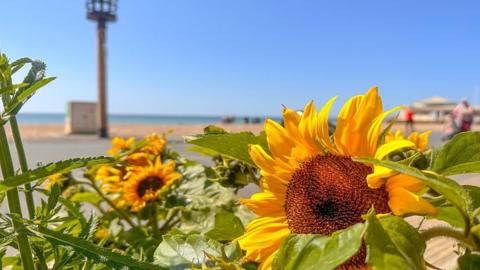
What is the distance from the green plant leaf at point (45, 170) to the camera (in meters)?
0.32

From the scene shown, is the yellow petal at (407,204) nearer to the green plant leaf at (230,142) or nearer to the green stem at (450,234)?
the green stem at (450,234)

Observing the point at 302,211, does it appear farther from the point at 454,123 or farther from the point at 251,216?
the point at 454,123

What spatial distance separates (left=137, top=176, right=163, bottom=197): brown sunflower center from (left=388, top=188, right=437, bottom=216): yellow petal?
65cm

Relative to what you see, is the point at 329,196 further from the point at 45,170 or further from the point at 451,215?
the point at 45,170

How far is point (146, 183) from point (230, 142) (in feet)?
1.79

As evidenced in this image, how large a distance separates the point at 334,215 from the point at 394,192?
5cm

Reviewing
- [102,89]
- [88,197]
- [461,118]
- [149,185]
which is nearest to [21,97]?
[149,185]

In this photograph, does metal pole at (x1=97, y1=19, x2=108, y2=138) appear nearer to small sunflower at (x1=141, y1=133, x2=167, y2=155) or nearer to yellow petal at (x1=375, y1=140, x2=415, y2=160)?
small sunflower at (x1=141, y1=133, x2=167, y2=155)

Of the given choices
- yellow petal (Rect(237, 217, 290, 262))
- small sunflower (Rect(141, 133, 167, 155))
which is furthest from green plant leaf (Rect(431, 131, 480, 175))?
small sunflower (Rect(141, 133, 167, 155))

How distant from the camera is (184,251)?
391mm

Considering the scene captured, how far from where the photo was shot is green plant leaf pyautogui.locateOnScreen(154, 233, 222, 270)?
1.23 feet

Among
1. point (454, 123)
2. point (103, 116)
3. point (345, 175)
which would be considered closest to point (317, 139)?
point (345, 175)

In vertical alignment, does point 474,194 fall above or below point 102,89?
below

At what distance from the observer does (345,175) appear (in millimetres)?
343
